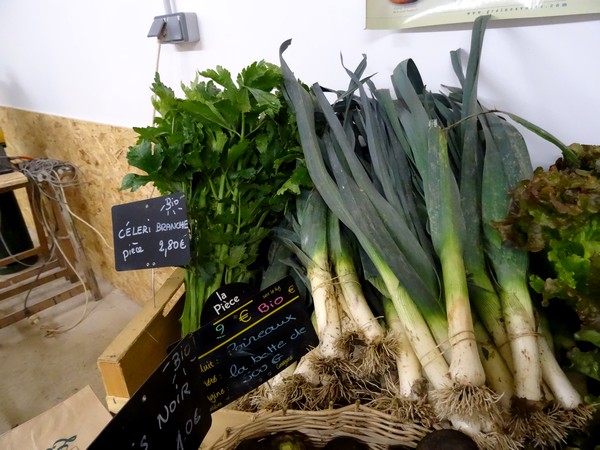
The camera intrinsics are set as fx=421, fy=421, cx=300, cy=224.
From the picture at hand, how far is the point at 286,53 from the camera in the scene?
1.20 meters

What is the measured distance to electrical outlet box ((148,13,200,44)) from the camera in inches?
54.7

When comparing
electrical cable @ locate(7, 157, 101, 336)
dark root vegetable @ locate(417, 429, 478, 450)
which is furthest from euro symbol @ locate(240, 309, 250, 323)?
electrical cable @ locate(7, 157, 101, 336)

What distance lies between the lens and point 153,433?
473 mm

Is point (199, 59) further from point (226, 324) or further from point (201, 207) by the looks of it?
point (226, 324)

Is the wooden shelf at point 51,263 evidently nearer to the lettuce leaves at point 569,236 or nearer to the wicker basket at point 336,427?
the wicker basket at point 336,427

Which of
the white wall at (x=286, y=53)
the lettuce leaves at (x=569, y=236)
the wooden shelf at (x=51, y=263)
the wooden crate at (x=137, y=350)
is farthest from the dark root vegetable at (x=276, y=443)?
the wooden shelf at (x=51, y=263)

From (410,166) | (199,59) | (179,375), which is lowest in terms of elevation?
(179,375)

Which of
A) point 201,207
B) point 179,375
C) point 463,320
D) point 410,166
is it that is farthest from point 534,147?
point 179,375

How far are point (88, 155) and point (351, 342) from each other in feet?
6.55

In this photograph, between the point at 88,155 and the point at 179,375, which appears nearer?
the point at 179,375

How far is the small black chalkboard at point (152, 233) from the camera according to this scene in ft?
2.56

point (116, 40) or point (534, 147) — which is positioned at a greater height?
point (116, 40)

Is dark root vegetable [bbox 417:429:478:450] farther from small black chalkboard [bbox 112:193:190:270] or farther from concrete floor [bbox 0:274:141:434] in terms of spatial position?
concrete floor [bbox 0:274:141:434]

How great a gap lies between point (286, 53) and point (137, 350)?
2.86 ft
